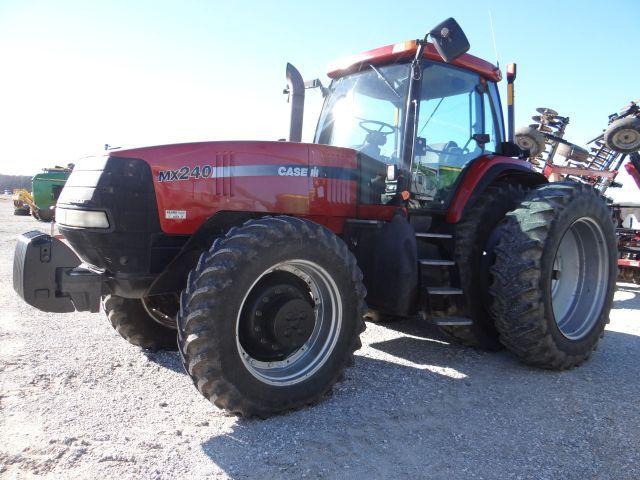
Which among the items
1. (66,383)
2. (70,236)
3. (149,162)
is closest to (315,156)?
(149,162)

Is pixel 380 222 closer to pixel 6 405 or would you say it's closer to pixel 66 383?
pixel 66 383

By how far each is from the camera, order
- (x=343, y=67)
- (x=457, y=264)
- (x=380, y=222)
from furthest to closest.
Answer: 1. (x=343, y=67)
2. (x=457, y=264)
3. (x=380, y=222)

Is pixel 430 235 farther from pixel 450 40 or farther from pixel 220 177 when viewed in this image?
pixel 220 177

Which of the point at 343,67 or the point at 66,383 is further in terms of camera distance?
the point at 343,67

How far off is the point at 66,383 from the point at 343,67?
134 inches

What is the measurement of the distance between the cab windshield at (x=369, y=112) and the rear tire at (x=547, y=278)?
45.9 inches

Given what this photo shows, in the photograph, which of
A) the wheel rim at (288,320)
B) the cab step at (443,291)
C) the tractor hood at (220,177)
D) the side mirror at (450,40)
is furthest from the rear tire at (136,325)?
the side mirror at (450,40)

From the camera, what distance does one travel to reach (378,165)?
408 centimetres

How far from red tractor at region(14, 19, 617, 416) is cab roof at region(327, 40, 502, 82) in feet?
0.06

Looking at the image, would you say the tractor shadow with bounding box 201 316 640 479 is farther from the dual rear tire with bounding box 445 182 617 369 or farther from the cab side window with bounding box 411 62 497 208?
the cab side window with bounding box 411 62 497 208

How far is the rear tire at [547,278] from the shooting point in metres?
3.87

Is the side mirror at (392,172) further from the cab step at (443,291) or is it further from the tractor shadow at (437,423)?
the tractor shadow at (437,423)

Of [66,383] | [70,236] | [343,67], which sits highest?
[343,67]

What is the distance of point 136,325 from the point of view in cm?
409
